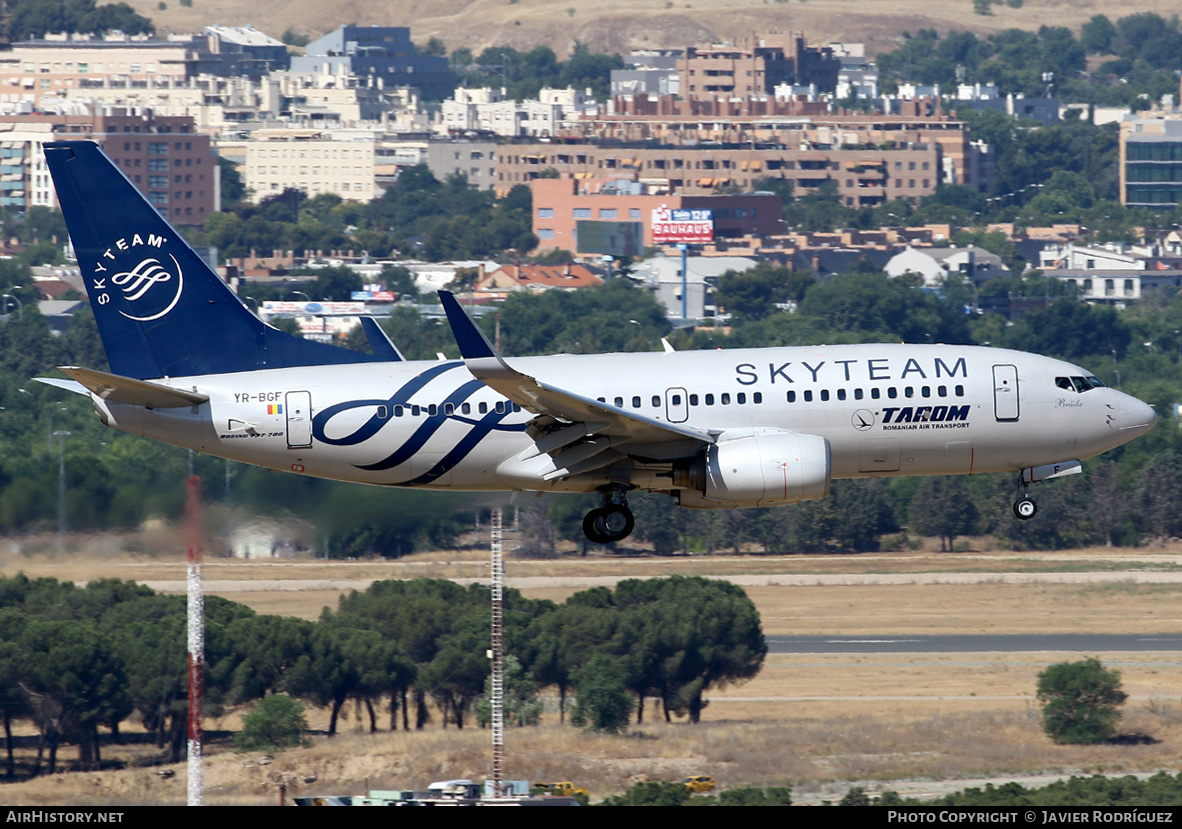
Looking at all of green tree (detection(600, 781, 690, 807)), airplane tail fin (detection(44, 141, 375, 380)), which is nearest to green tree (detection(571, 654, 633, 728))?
green tree (detection(600, 781, 690, 807))

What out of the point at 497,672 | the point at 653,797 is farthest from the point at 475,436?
the point at 497,672

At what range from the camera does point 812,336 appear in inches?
6713

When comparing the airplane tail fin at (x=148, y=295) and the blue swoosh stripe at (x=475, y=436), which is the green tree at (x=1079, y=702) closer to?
the blue swoosh stripe at (x=475, y=436)

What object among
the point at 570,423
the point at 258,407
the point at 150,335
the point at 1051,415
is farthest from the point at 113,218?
the point at 1051,415

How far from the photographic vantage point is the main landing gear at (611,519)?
4203cm

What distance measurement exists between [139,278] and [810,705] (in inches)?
1302

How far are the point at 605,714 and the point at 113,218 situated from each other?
98.5 ft

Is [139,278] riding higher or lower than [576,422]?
higher

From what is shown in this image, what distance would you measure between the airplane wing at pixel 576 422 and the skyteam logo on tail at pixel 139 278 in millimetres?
9372

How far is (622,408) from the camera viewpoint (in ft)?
136

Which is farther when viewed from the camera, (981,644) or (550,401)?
(981,644)

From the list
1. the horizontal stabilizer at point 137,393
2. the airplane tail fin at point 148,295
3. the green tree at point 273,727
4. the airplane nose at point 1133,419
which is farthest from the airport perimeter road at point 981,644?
the horizontal stabilizer at point 137,393

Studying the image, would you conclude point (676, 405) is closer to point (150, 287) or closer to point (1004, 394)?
point (1004, 394)

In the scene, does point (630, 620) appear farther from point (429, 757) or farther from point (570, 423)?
point (570, 423)
